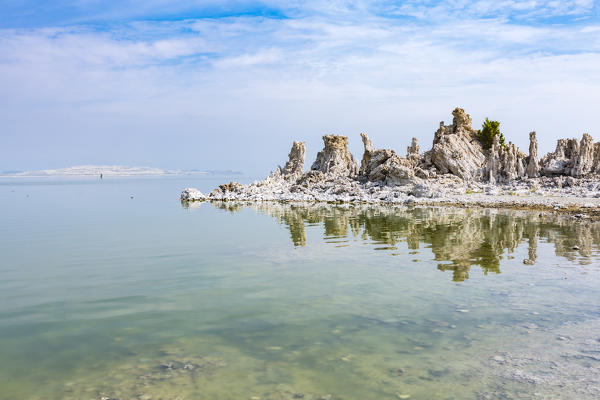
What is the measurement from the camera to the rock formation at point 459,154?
194 ft

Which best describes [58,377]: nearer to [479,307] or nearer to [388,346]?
[388,346]

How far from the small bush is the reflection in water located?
82.5 feet

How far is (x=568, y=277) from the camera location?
15.3 metres

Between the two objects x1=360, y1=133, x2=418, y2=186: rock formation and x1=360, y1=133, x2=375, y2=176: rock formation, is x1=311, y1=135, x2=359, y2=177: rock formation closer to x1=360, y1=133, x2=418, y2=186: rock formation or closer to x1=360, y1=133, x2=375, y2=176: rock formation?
x1=360, y1=133, x2=375, y2=176: rock formation

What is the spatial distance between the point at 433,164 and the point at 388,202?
1459 cm

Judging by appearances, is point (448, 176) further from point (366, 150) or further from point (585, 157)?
point (585, 157)

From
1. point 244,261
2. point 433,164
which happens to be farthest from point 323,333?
point 433,164

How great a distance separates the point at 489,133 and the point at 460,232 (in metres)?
40.4

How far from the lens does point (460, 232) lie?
2698cm

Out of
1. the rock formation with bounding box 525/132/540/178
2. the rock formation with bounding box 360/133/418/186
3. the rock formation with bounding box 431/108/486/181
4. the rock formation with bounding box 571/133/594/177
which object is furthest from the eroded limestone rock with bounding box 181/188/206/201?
the rock formation with bounding box 571/133/594/177

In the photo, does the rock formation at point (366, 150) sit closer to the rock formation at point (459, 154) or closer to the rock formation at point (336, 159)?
the rock formation at point (336, 159)

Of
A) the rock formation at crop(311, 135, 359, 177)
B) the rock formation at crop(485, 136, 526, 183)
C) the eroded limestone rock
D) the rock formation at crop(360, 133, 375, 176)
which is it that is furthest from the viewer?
the rock formation at crop(311, 135, 359, 177)

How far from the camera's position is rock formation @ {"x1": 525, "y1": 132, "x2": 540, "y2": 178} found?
57250mm

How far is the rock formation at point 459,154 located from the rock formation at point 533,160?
5.28m
